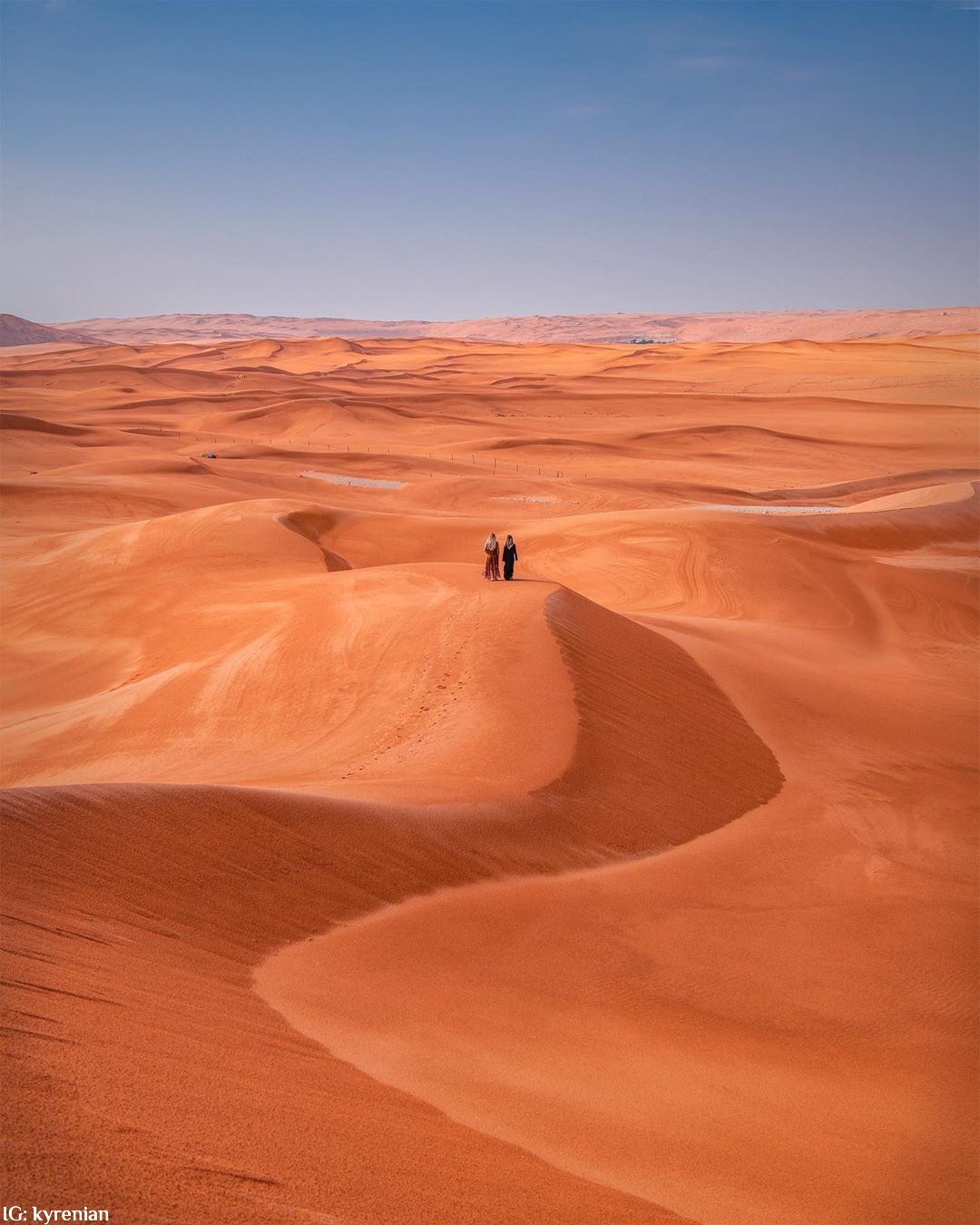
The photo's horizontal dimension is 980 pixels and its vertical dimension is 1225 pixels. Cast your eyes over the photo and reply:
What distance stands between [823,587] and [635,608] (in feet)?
13.0

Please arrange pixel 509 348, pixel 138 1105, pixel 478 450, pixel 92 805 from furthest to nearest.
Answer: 1. pixel 509 348
2. pixel 478 450
3. pixel 92 805
4. pixel 138 1105

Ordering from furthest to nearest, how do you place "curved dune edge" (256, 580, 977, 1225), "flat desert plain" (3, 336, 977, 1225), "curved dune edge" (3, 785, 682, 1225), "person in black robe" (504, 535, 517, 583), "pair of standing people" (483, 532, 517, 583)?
"person in black robe" (504, 535, 517, 583), "pair of standing people" (483, 532, 517, 583), "curved dune edge" (256, 580, 977, 1225), "flat desert plain" (3, 336, 977, 1225), "curved dune edge" (3, 785, 682, 1225)

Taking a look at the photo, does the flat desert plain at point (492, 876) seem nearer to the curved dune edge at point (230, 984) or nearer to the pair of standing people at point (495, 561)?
the curved dune edge at point (230, 984)

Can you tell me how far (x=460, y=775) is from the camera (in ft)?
31.6

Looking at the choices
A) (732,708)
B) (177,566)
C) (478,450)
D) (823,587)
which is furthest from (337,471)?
(732,708)

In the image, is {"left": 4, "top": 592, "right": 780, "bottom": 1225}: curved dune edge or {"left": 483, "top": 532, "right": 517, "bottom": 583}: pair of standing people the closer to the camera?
{"left": 4, "top": 592, "right": 780, "bottom": 1225}: curved dune edge

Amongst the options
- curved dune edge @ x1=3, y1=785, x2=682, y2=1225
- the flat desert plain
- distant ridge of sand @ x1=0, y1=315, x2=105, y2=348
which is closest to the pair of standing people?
the flat desert plain

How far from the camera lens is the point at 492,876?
8.03 meters

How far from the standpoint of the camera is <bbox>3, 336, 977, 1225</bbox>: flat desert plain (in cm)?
428

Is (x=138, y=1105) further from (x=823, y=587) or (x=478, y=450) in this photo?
(x=478, y=450)

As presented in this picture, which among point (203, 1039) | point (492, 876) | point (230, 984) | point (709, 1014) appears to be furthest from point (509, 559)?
point (203, 1039)

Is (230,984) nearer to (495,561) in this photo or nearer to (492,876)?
(492,876)

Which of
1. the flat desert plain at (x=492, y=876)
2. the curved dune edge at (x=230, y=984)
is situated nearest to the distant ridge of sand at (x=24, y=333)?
the flat desert plain at (x=492, y=876)

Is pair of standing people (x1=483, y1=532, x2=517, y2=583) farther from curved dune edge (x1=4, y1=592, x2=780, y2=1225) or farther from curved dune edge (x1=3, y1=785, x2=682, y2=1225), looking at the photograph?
curved dune edge (x1=3, y1=785, x2=682, y2=1225)
